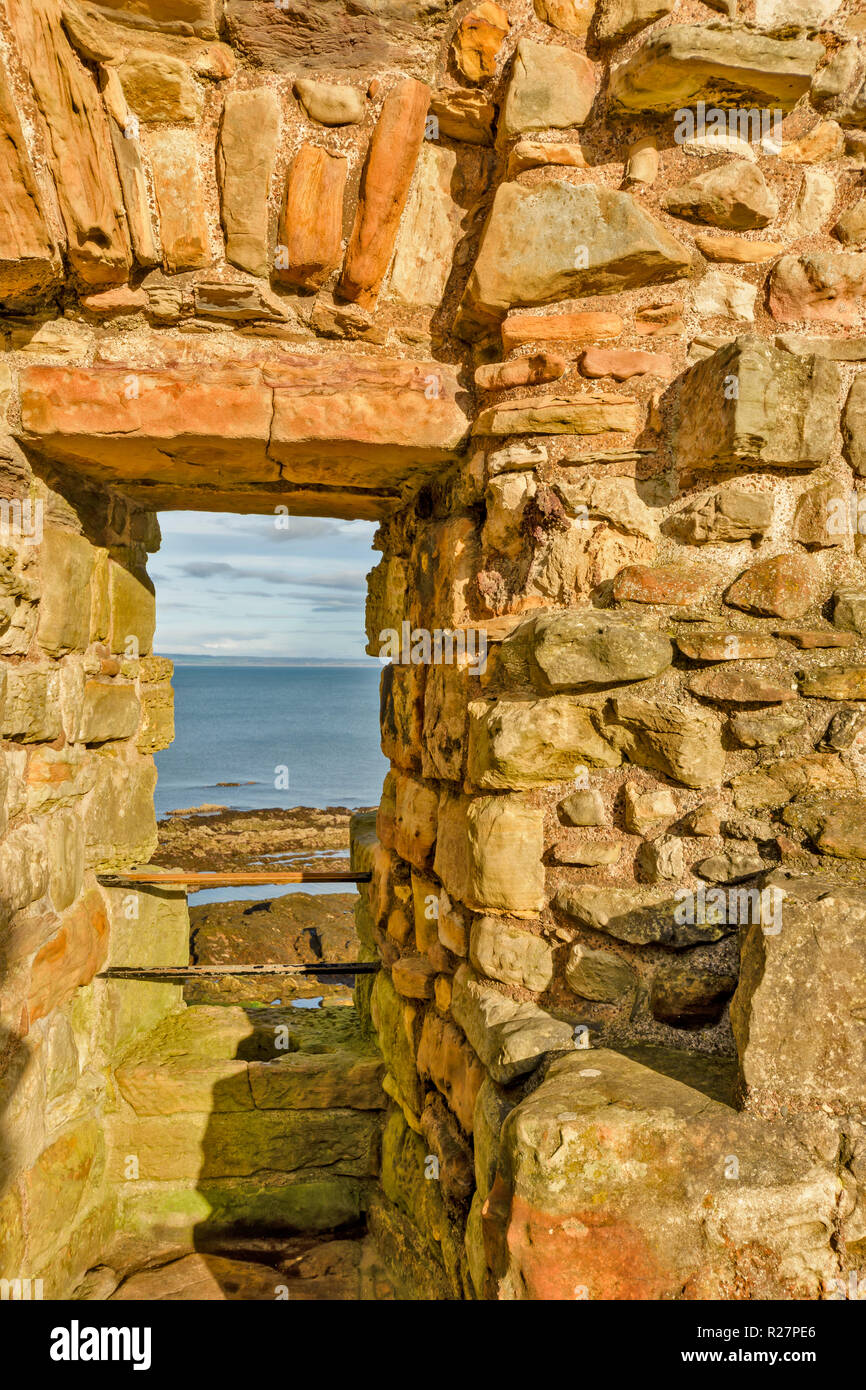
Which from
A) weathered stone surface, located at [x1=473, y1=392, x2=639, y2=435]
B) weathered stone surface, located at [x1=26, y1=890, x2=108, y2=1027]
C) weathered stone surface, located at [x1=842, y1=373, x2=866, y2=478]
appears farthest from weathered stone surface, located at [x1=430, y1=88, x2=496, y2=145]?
weathered stone surface, located at [x1=26, y1=890, x2=108, y2=1027]

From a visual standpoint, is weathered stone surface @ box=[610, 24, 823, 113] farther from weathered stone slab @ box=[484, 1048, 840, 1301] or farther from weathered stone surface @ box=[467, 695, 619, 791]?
weathered stone slab @ box=[484, 1048, 840, 1301]

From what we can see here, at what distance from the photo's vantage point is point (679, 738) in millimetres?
1736

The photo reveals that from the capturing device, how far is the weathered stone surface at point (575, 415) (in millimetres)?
1955

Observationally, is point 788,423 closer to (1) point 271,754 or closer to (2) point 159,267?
(2) point 159,267

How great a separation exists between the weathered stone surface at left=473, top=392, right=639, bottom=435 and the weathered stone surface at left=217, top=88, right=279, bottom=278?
843 millimetres

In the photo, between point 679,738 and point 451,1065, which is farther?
point 451,1065

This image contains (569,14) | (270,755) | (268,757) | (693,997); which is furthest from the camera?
(270,755)

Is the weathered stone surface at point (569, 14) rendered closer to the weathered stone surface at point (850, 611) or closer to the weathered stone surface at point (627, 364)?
the weathered stone surface at point (627, 364)

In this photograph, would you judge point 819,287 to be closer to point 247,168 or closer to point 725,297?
point 725,297

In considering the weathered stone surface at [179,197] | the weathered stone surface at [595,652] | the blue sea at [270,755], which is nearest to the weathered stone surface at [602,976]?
the weathered stone surface at [595,652]

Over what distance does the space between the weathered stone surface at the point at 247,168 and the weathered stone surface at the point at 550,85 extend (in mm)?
620

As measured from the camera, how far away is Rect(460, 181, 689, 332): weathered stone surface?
→ 6.40 feet

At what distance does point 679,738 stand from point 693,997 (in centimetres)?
51

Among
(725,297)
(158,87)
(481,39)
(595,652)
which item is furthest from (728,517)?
Result: (158,87)
